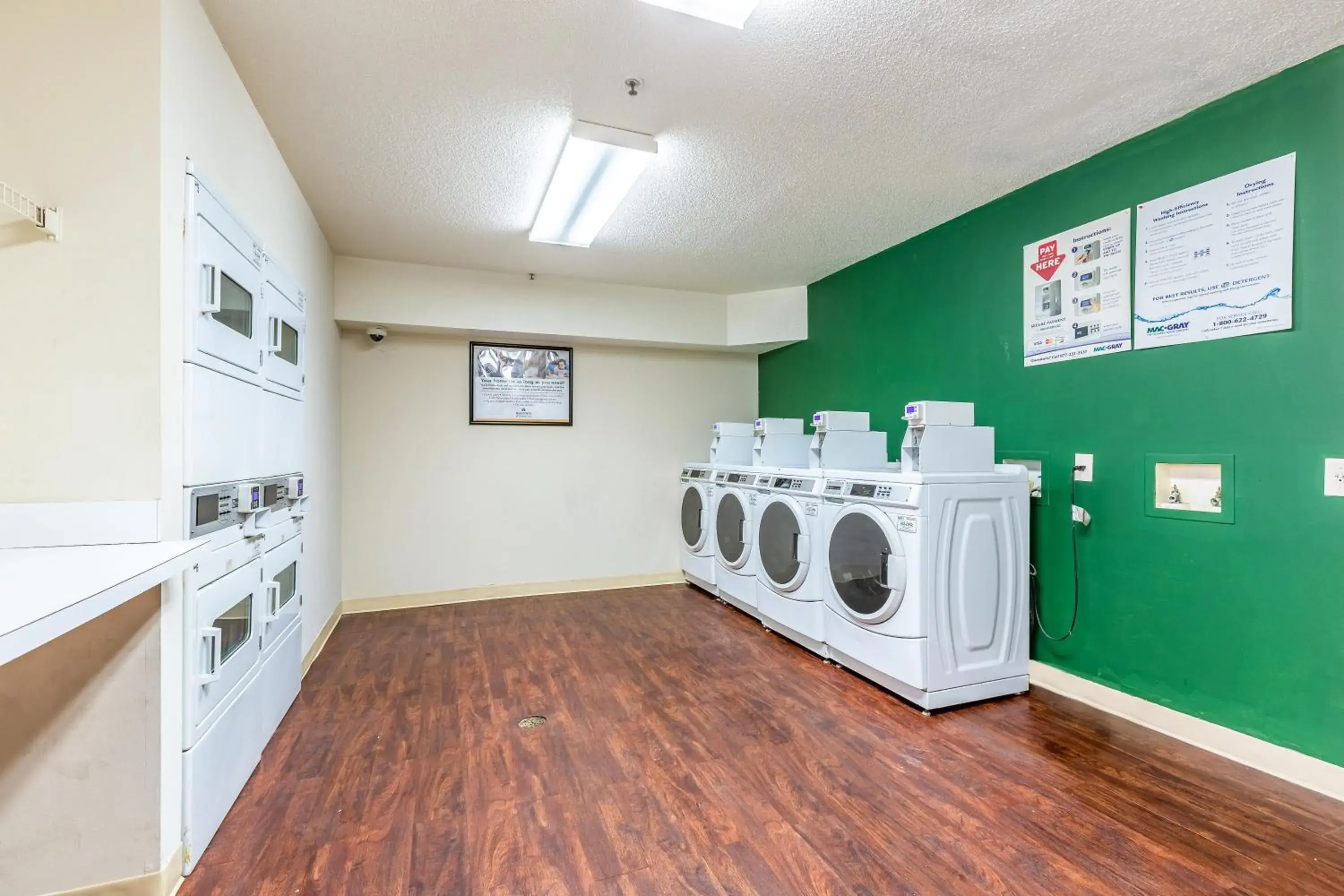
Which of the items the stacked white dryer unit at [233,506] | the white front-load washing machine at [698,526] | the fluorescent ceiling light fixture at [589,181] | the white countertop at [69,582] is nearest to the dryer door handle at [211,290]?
the stacked white dryer unit at [233,506]

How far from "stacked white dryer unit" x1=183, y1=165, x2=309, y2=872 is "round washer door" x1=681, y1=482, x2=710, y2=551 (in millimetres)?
2788

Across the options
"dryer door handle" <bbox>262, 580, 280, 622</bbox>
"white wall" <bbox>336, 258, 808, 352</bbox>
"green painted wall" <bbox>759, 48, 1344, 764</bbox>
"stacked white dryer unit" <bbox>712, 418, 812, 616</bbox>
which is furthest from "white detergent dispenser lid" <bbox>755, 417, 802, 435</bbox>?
"dryer door handle" <bbox>262, 580, 280, 622</bbox>

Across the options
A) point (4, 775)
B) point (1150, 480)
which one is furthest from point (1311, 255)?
point (4, 775)

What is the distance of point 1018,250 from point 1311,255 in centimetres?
111

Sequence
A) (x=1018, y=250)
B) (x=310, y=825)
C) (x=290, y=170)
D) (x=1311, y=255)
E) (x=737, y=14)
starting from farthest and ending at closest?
(x=1018, y=250) < (x=290, y=170) < (x=1311, y=255) < (x=310, y=825) < (x=737, y=14)

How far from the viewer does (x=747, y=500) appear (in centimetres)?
381

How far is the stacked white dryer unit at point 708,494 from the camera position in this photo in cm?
439

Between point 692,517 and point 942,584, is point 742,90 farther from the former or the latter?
point 692,517

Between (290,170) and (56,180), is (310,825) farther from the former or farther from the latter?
(290,170)

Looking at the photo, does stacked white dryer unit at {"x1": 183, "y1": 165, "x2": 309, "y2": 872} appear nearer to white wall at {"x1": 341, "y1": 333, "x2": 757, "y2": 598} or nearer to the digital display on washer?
the digital display on washer

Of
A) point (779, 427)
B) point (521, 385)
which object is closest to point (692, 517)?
point (779, 427)

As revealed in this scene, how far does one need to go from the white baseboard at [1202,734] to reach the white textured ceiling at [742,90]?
240cm

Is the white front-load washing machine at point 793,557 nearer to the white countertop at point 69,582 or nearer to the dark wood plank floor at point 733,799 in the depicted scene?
the dark wood plank floor at point 733,799

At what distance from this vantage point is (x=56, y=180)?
135 centimetres
